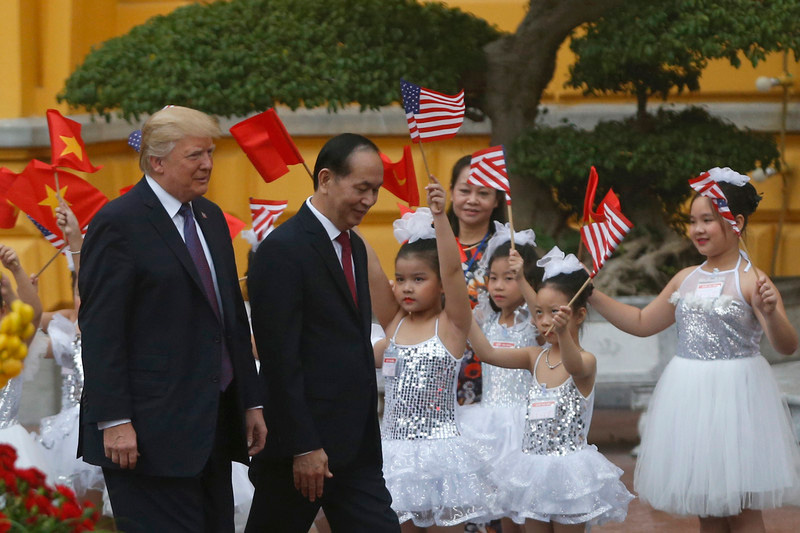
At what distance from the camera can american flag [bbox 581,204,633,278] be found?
475 cm

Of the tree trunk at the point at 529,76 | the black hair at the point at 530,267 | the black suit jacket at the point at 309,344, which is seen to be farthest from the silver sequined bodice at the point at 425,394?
the tree trunk at the point at 529,76

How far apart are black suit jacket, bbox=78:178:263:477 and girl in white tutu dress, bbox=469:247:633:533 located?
1.40 meters

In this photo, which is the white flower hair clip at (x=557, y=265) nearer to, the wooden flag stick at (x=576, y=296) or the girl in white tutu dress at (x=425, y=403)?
the wooden flag stick at (x=576, y=296)

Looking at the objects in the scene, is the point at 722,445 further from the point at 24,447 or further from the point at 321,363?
the point at 24,447

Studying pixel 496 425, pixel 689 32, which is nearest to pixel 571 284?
pixel 496 425

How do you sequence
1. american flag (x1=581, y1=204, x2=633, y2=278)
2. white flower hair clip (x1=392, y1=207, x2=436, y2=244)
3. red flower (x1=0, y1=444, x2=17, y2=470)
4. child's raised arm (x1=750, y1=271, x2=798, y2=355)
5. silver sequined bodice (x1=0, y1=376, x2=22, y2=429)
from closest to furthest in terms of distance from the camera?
red flower (x1=0, y1=444, x2=17, y2=470) < child's raised arm (x1=750, y1=271, x2=798, y2=355) < white flower hair clip (x1=392, y1=207, x2=436, y2=244) < american flag (x1=581, y1=204, x2=633, y2=278) < silver sequined bodice (x1=0, y1=376, x2=22, y2=429)

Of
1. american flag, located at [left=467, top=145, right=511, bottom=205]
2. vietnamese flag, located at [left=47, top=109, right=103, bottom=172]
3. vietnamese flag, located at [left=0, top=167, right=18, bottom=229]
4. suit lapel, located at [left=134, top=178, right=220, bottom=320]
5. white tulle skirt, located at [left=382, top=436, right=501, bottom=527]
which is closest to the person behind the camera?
suit lapel, located at [left=134, top=178, right=220, bottom=320]

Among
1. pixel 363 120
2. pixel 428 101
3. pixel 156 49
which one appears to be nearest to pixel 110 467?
pixel 428 101

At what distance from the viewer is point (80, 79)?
23.4 ft

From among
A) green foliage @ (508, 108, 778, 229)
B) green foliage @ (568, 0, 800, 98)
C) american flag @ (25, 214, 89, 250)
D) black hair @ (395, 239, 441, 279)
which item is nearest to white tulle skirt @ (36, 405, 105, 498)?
american flag @ (25, 214, 89, 250)

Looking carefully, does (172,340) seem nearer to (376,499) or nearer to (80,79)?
(376,499)

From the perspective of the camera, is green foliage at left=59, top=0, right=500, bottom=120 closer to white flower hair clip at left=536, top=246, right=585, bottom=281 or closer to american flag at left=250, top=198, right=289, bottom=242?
american flag at left=250, top=198, right=289, bottom=242

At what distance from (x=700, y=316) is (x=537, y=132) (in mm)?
2972

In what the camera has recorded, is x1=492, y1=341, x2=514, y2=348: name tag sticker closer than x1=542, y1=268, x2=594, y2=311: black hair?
No
